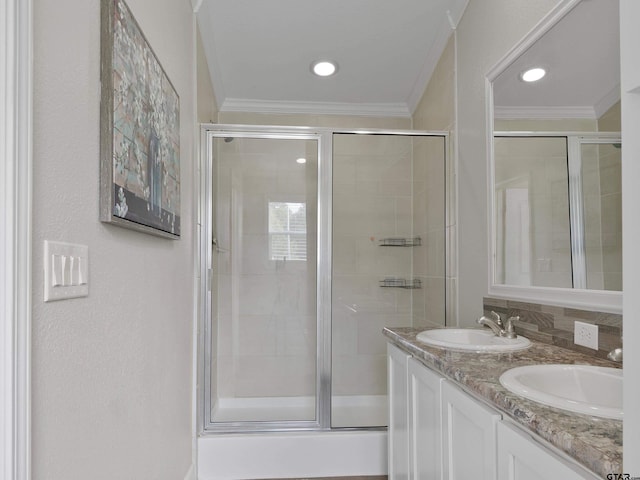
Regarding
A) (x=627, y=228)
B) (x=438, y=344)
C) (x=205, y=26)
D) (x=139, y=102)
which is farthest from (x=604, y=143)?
(x=205, y=26)

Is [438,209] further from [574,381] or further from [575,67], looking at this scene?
[574,381]

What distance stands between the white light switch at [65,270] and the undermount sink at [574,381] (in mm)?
1005

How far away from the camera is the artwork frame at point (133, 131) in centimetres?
115

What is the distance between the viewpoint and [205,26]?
259 cm

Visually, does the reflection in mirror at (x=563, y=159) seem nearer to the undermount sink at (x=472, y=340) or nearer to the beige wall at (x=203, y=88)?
the undermount sink at (x=472, y=340)

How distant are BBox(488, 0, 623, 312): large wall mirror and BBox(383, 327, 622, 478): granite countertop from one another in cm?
24

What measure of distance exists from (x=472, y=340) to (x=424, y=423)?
1.71 feet

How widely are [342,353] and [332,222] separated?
85 centimetres

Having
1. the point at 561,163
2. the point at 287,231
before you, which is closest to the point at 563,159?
the point at 561,163

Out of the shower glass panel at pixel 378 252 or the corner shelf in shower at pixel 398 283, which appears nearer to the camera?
the shower glass panel at pixel 378 252

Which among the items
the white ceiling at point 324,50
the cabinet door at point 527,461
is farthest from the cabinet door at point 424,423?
the white ceiling at point 324,50

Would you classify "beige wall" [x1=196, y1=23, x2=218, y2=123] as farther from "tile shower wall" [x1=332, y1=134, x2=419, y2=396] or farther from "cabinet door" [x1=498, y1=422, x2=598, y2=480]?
"cabinet door" [x1=498, y1=422, x2=598, y2=480]

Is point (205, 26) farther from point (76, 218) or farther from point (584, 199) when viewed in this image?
point (584, 199)

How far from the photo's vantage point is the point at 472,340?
1.97 meters
